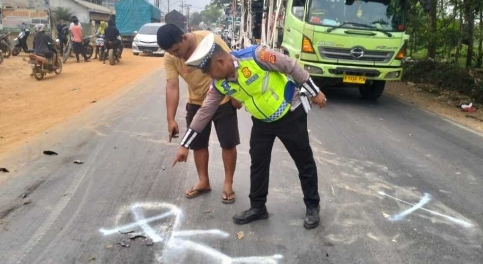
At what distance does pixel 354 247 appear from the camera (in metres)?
3.30

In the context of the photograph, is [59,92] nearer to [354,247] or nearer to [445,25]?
[354,247]

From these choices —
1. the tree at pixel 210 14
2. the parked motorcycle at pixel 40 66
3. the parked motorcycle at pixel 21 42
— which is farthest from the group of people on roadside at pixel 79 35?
the tree at pixel 210 14

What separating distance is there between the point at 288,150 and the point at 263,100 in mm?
522

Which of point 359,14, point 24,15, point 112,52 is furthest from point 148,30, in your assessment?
point 359,14

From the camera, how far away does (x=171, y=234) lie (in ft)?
11.3

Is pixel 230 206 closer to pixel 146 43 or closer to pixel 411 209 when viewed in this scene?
pixel 411 209

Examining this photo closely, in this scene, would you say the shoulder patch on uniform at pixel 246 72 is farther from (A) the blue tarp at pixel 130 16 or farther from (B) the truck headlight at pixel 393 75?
(A) the blue tarp at pixel 130 16

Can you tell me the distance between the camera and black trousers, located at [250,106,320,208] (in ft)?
11.3

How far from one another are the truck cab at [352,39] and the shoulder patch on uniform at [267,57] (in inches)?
226

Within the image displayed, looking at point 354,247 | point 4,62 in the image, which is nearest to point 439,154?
point 354,247

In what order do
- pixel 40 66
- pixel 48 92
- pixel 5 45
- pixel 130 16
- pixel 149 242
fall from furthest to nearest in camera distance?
1. pixel 130 16
2. pixel 5 45
3. pixel 40 66
4. pixel 48 92
5. pixel 149 242

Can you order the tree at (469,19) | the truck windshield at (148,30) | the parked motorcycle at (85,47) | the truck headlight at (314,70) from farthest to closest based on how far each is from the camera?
the truck windshield at (148,30) < the parked motorcycle at (85,47) < the tree at (469,19) < the truck headlight at (314,70)

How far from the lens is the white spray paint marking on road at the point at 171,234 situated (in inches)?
123

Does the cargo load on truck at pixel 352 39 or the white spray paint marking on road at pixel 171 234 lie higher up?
the cargo load on truck at pixel 352 39
